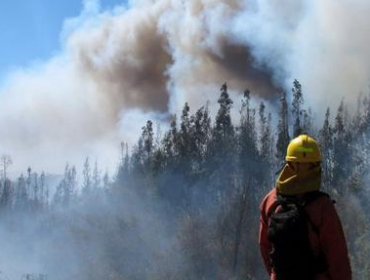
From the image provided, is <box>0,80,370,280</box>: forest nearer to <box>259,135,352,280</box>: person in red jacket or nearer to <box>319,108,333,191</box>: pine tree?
<box>319,108,333,191</box>: pine tree

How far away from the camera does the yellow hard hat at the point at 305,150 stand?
3.28 meters

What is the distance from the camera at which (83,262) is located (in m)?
39.1

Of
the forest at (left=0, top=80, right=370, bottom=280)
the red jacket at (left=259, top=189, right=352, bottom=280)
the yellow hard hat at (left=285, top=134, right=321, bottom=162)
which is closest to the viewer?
the red jacket at (left=259, top=189, right=352, bottom=280)

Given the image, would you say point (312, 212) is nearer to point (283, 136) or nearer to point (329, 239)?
point (329, 239)

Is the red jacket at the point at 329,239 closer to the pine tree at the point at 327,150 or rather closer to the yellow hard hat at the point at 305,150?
the yellow hard hat at the point at 305,150

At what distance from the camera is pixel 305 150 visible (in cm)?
329

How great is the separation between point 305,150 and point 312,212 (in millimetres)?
294

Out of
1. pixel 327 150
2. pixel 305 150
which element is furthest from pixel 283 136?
pixel 305 150

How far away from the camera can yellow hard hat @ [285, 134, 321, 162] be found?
129 inches

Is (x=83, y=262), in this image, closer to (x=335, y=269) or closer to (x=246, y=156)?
(x=246, y=156)

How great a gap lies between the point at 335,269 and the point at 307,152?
55cm

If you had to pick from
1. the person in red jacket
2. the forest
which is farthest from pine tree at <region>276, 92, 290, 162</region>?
the person in red jacket

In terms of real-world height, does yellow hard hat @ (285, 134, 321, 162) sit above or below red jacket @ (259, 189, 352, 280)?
above

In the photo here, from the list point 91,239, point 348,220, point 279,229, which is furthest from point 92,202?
point 279,229
